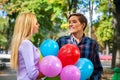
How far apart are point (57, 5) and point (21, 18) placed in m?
24.4

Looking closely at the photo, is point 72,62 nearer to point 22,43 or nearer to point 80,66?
point 80,66

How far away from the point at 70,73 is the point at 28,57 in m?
0.62

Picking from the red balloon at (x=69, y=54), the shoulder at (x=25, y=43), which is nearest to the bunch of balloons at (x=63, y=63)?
the red balloon at (x=69, y=54)

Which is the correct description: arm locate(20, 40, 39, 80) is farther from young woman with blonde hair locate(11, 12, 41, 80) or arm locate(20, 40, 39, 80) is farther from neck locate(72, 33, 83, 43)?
neck locate(72, 33, 83, 43)

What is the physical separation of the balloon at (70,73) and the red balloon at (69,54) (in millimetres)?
91

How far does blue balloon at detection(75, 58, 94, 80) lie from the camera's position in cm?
438

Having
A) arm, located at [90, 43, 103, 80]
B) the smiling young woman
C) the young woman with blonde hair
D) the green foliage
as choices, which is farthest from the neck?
the green foliage

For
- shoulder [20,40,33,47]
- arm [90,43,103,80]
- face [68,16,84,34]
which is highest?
face [68,16,84,34]

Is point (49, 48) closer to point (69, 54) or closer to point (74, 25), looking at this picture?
point (69, 54)

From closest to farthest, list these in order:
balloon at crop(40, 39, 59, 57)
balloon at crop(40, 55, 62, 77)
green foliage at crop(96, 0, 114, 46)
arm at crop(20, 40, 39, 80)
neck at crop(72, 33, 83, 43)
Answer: arm at crop(20, 40, 39, 80) < balloon at crop(40, 55, 62, 77) < balloon at crop(40, 39, 59, 57) < neck at crop(72, 33, 83, 43) < green foliage at crop(96, 0, 114, 46)

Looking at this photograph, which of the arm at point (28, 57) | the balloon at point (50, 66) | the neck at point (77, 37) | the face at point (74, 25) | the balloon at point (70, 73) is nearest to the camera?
the arm at point (28, 57)

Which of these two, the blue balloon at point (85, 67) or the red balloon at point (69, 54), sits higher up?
the red balloon at point (69, 54)

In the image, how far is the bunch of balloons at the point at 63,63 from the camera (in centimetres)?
412

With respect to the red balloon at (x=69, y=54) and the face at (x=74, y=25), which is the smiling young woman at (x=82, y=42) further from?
the red balloon at (x=69, y=54)
